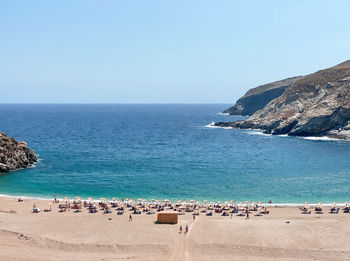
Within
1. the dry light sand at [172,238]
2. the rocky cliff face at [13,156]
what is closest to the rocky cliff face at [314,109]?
the dry light sand at [172,238]

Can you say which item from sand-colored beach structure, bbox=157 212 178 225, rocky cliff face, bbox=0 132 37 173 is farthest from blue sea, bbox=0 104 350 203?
sand-colored beach structure, bbox=157 212 178 225

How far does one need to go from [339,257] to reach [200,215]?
16024mm

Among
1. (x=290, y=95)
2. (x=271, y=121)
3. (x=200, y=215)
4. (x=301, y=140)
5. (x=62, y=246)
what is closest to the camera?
(x=62, y=246)

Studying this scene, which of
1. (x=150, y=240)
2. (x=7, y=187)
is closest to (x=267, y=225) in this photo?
(x=150, y=240)

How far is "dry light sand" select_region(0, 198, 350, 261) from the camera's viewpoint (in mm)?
28781

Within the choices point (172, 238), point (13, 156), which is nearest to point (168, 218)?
point (172, 238)

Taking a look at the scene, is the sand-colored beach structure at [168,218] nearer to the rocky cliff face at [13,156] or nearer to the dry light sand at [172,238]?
the dry light sand at [172,238]

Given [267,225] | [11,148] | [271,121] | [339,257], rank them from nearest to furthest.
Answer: [339,257]
[267,225]
[11,148]
[271,121]

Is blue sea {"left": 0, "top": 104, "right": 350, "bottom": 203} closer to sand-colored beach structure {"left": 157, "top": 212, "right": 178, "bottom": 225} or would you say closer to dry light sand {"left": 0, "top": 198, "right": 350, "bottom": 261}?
dry light sand {"left": 0, "top": 198, "right": 350, "bottom": 261}

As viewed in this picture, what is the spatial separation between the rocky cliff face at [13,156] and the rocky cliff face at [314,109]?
8505cm

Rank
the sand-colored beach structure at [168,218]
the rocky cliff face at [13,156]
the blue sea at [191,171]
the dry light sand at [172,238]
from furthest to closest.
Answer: the rocky cliff face at [13,156] < the blue sea at [191,171] < the sand-colored beach structure at [168,218] < the dry light sand at [172,238]

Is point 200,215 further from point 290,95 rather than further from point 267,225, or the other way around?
point 290,95

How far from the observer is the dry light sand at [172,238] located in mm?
28781

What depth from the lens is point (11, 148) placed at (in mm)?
64312
